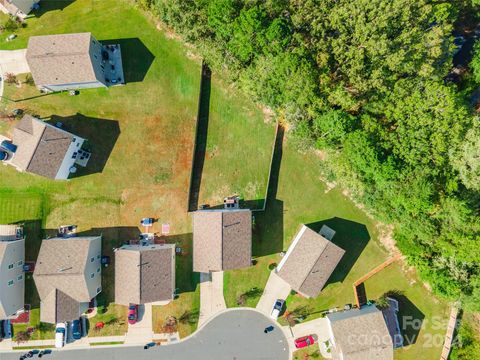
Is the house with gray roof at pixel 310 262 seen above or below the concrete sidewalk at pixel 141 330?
above

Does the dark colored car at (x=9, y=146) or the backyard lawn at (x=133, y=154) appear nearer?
the dark colored car at (x=9, y=146)

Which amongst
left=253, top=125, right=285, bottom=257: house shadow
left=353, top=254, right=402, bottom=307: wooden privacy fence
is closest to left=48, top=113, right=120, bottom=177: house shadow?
left=253, top=125, right=285, bottom=257: house shadow

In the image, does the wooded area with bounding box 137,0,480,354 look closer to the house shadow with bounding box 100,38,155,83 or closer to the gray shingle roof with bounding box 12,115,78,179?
the house shadow with bounding box 100,38,155,83

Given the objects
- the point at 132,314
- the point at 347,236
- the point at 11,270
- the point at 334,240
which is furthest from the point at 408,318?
the point at 11,270

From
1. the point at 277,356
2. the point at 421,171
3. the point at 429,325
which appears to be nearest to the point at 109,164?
the point at 277,356

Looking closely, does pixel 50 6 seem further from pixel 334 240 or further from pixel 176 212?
pixel 334 240

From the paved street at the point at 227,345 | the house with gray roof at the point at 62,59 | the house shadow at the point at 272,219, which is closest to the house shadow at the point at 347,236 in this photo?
the house shadow at the point at 272,219

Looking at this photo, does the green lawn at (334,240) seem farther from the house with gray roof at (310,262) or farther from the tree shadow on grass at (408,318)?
the house with gray roof at (310,262)
